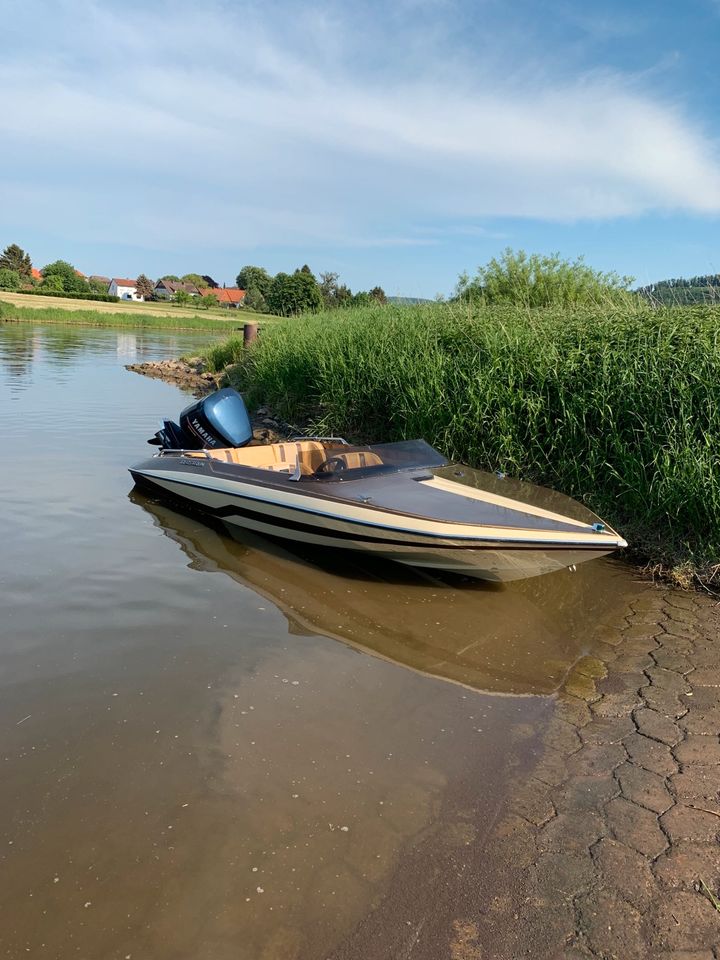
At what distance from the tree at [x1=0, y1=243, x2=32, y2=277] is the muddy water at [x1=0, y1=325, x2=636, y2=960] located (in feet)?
317

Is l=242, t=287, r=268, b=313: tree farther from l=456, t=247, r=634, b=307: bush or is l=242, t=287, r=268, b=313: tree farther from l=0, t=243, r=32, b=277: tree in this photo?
l=456, t=247, r=634, b=307: bush

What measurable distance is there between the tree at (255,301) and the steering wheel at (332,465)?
7952cm

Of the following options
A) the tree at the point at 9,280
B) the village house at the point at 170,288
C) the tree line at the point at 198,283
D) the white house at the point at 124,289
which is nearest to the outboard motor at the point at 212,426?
the tree line at the point at 198,283

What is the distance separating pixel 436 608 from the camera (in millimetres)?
4777

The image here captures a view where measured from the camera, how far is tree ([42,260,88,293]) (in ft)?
297

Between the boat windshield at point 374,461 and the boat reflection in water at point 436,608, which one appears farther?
the boat windshield at point 374,461

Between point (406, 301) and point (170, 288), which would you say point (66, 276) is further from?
point (406, 301)

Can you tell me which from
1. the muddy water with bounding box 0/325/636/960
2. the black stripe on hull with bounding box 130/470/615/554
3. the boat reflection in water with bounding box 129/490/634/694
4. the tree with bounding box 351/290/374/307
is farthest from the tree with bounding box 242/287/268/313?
the muddy water with bounding box 0/325/636/960

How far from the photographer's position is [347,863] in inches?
94.7

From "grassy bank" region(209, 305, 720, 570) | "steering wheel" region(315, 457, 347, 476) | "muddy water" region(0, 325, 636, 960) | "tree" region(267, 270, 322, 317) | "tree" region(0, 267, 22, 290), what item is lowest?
"muddy water" region(0, 325, 636, 960)

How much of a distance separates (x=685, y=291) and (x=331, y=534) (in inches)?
180

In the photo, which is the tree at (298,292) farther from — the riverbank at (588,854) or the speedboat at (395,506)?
the riverbank at (588,854)

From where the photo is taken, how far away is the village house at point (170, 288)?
109m

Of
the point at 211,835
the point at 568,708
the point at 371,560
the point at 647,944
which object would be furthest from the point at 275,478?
the point at 647,944
